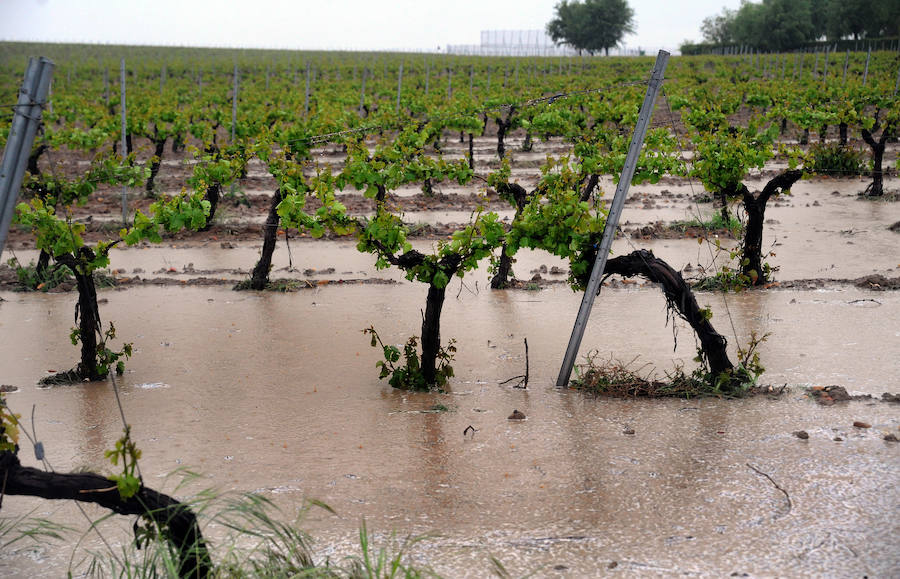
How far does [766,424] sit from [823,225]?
30.2 feet

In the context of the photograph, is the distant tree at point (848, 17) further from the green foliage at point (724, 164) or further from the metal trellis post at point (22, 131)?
the metal trellis post at point (22, 131)

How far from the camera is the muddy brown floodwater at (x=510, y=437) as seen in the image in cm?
467

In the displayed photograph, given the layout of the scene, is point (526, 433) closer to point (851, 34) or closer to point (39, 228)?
point (39, 228)

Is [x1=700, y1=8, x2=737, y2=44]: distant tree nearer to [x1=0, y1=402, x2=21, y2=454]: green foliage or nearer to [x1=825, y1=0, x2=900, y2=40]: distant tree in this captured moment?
[x1=825, y1=0, x2=900, y2=40]: distant tree

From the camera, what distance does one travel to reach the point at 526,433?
628cm

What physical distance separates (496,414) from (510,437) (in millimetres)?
491

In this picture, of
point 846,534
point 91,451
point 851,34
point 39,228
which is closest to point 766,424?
point 846,534

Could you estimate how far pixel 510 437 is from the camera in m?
6.21

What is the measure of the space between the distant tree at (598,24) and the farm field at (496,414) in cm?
7469

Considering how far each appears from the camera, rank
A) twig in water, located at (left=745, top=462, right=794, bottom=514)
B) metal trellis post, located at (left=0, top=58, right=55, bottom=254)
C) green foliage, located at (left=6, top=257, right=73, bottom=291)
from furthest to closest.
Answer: green foliage, located at (left=6, top=257, right=73, bottom=291)
twig in water, located at (left=745, top=462, right=794, bottom=514)
metal trellis post, located at (left=0, top=58, right=55, bottom=254)

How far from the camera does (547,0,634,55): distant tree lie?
3278 inches

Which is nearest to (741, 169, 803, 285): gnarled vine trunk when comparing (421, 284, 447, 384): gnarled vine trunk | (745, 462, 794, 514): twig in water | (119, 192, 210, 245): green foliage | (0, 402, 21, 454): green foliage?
(421, 284, 447, 384): gnarled vine trunk

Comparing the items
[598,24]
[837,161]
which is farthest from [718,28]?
[837,161]

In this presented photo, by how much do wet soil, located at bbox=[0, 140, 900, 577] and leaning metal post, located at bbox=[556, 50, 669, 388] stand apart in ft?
1.64
